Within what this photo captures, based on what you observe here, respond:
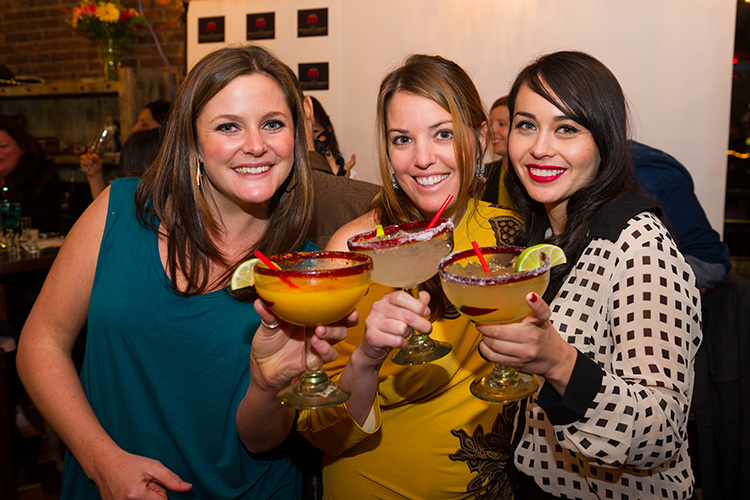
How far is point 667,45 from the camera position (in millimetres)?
3373

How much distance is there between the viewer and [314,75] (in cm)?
436

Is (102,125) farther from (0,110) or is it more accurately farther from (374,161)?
(374,161)

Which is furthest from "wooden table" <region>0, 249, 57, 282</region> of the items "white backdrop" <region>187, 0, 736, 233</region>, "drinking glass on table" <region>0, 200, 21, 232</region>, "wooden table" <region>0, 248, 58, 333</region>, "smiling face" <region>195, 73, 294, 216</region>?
"smiling face" <region>195, 73, 294, 216</region>

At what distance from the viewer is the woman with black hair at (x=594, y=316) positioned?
1.12 metres

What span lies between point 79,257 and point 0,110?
19.6ft

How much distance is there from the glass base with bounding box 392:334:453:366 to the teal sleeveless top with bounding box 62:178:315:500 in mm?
430

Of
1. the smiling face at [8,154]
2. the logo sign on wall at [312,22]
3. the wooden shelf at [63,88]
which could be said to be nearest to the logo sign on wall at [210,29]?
the logo sign on wall at [312,22]

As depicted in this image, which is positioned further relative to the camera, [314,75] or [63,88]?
[63,88]

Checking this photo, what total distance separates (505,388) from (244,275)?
0.58m

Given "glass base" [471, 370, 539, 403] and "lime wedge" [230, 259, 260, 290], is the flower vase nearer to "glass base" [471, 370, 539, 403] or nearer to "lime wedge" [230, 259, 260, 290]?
"lime wedge" [230, 259, 260, 290]

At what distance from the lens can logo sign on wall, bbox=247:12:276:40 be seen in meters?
4.43

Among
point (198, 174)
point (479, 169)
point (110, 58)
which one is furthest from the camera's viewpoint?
point (110, 58)

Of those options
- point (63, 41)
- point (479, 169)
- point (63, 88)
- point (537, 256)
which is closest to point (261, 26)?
point (63, 88)

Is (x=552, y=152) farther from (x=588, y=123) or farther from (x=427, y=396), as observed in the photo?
(x=427, y=396)
